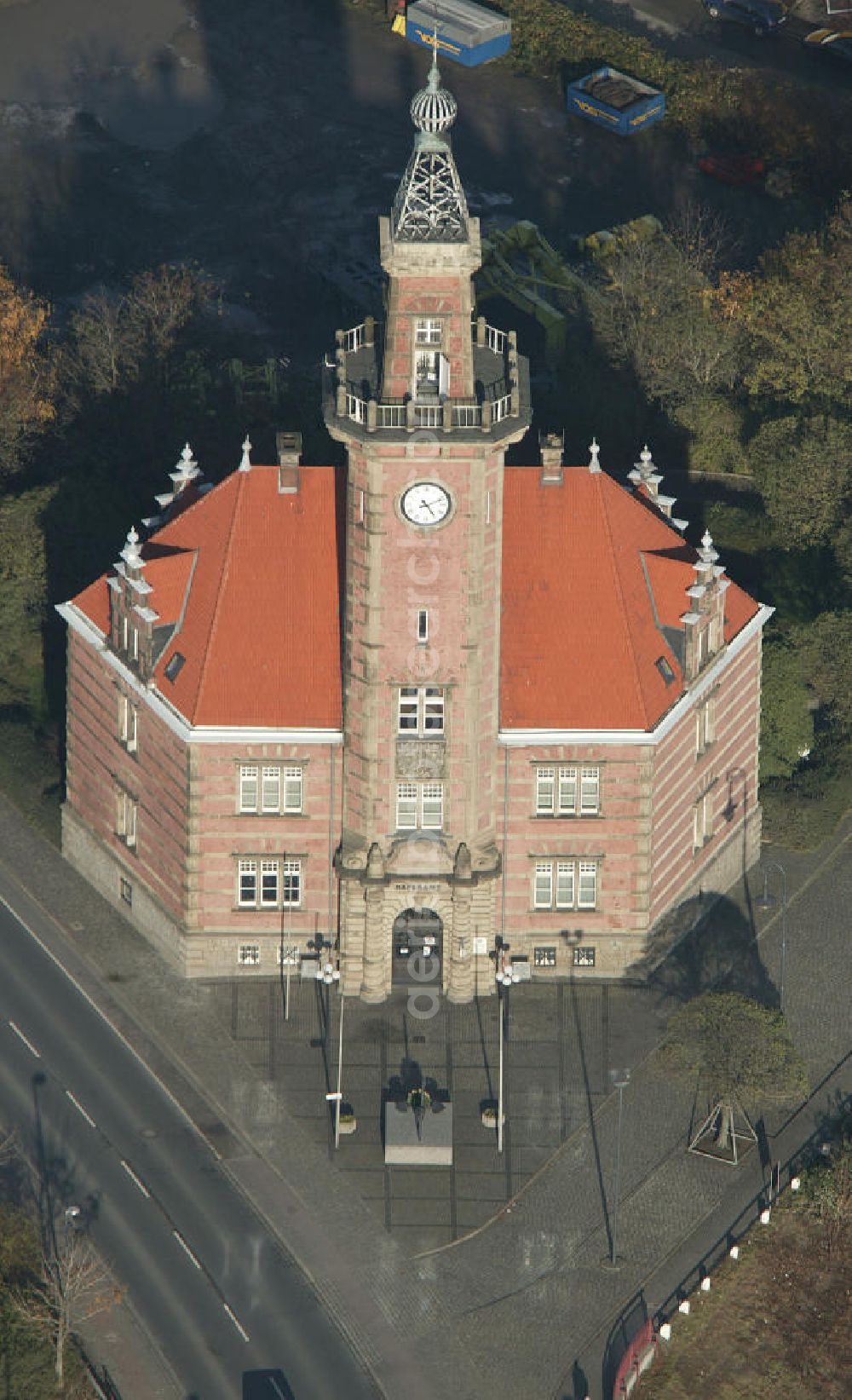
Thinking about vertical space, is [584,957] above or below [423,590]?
below

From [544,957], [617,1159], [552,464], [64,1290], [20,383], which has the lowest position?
[617,1159]

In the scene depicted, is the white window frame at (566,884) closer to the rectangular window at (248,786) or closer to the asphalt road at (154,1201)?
the rectangular window at (248,786)

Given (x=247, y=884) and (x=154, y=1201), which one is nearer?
(x=154, y=1201)

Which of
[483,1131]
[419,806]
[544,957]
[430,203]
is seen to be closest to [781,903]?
[544,957]

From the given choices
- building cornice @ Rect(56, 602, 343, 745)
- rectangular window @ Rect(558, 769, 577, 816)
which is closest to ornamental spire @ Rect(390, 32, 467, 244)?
building cornice @ Rect(56, 602, 343, 745)

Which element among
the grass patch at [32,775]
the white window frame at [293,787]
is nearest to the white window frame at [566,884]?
the white window frame at [293,787]

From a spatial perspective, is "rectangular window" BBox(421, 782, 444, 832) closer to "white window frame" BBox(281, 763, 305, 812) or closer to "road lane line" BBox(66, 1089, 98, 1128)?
"white window frame" BBox(281, 763, 305, 812)

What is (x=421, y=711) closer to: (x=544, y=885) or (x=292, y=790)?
(x=292, y=790)
